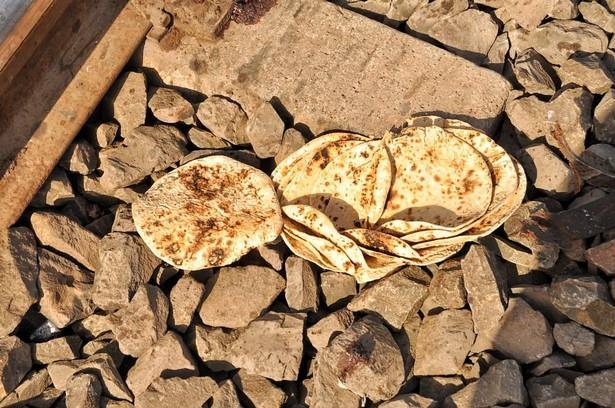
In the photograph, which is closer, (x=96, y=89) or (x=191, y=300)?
(x=191, y=300)

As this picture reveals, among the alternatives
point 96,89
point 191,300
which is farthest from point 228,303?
point 96,89

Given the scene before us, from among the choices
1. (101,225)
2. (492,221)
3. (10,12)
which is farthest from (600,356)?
(10,12)

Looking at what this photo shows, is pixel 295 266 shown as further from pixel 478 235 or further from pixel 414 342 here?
pixel 478 235

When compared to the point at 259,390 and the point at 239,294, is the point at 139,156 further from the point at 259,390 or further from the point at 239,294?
the point at 259,390

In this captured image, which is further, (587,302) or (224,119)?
(224,119)

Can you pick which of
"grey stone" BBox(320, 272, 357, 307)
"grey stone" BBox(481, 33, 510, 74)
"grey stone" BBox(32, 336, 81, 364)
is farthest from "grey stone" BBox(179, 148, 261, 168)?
"grey stone" BBox(481, 33, 510, 74)

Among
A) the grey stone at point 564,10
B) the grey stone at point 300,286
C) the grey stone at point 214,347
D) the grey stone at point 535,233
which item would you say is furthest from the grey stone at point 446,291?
the grey stone at point 564,10
